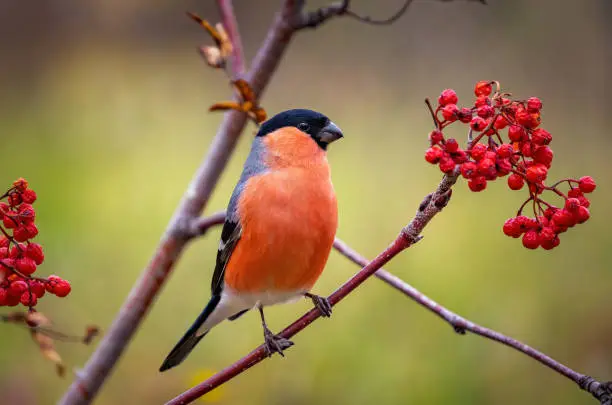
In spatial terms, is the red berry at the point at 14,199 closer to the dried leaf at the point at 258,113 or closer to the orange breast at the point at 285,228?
the dried leaf at the point at 258,113

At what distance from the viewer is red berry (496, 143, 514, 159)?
971 mm

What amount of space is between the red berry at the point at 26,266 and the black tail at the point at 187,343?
1.80 feet

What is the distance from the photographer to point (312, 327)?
2.97 metres

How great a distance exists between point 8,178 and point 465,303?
2.23 meters

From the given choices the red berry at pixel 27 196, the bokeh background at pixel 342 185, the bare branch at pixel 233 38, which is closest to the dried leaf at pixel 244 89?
the bare branch at pixel 233 38

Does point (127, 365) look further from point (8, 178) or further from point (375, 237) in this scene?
point (8, 178)

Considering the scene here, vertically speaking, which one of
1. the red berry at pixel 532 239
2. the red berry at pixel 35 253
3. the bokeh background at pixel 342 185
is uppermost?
the red berry at pixel 532 239

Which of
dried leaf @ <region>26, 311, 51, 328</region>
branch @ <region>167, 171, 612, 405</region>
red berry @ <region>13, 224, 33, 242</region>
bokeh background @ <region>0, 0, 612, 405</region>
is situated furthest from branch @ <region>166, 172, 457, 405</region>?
bokeh background @ <region>0, 0, 612, 405</region>

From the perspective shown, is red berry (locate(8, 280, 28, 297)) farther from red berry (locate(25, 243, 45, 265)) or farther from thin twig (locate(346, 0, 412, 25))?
thin twig (locate(346, 0, 412, 25))

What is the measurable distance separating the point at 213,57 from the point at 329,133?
1.08ft

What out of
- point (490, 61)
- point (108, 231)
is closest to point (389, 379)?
point (108, 231)

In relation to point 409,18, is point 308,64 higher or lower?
lower

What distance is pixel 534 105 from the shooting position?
98 centimetres

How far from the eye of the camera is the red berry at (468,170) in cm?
95
